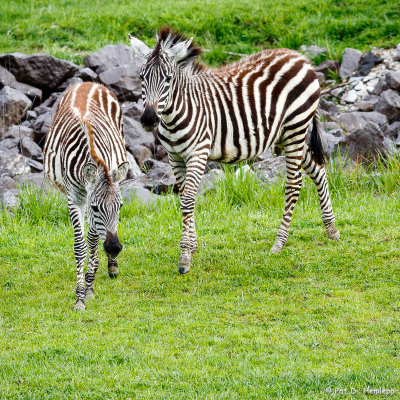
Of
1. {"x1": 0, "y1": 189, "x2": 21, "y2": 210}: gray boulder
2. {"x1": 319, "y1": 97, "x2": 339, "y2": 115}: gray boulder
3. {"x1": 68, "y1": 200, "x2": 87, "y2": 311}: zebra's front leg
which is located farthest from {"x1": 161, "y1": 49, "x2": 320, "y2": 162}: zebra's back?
{"x1": 319, "y1": 97, "x2": 339, "y2": 115}: gray boulder

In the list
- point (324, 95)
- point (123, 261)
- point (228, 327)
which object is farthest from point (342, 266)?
point (324, 95)

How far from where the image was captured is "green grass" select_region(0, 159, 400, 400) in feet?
21.2

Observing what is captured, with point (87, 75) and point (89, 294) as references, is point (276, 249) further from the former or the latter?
point (87, 75)

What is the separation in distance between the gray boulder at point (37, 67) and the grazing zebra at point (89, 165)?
7.43 metres

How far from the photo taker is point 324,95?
17.1 m

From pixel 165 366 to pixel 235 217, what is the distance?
5222mm

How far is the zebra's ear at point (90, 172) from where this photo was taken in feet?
A: 23.8

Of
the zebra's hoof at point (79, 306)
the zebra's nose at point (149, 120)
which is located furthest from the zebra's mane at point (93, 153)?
the zebra's hoof at point (79, 306)

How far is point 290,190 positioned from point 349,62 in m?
8.49

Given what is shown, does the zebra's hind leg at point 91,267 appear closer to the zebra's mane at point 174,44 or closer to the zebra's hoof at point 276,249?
the zebra's mane at point 174,44

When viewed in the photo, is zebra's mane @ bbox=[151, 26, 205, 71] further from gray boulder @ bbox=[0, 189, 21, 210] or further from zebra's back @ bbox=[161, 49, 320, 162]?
gray boulder @ bbox=[0, 189, 21, 210]

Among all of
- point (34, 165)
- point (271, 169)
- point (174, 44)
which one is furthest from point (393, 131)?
point (34, 165)

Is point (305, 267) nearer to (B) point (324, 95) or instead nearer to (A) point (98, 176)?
(A) point (98, 176)

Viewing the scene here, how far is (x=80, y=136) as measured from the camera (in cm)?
809
